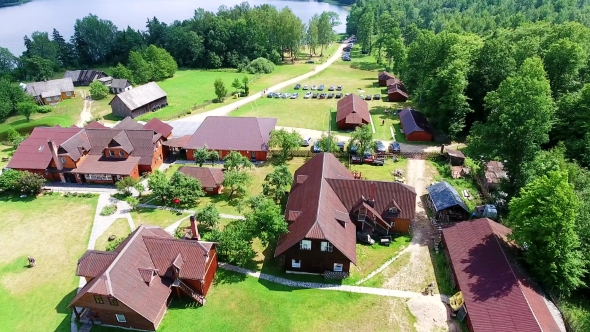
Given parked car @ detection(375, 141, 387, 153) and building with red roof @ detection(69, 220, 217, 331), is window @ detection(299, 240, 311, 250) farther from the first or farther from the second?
parked car @ detection(375, 141, 387, 153)

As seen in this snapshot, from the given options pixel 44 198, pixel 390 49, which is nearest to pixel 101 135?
pixel 44 198

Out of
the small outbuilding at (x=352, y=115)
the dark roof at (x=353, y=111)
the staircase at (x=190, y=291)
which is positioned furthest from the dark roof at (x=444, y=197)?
the staircase at (x=190, y=291)

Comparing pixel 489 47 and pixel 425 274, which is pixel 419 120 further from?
pixel 425 274

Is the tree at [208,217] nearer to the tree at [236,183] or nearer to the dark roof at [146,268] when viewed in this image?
the dark roof at [146,268]

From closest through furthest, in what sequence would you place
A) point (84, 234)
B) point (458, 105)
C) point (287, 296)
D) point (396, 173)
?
point (287, 296)
point (84, 234)
point (396, 173)
point (458, 105)

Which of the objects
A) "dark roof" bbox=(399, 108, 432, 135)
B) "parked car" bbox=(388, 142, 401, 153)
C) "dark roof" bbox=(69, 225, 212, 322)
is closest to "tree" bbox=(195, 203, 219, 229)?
"dark roof" bbox=(69, 225, 212, 322)

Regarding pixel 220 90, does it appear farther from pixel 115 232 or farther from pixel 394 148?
pixel 115 232
